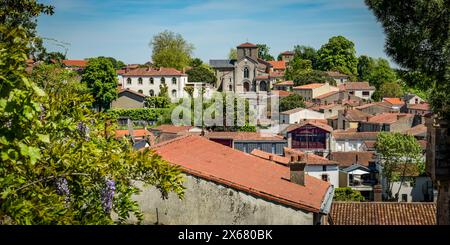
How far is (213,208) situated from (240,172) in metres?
1.82

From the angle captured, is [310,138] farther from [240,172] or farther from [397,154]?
[240,172]

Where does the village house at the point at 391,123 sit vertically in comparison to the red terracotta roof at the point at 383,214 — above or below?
above

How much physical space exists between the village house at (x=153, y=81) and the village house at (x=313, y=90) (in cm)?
1778

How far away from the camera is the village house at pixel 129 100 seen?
81.1 metres

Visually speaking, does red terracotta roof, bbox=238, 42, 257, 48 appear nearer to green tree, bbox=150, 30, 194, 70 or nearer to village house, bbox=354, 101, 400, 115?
green tree, bbox=150, 30, 194, 70

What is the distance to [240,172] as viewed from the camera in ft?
51.6

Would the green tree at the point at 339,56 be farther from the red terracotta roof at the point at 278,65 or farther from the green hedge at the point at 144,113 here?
the green hedge at the point at 144,113

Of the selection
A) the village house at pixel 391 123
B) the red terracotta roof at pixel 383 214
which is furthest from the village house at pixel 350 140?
the red terracotta roof at pixel 383 214

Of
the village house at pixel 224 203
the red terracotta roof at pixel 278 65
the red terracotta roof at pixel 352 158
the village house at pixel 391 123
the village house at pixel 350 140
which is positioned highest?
the red terracotta roof at pixel 278 65

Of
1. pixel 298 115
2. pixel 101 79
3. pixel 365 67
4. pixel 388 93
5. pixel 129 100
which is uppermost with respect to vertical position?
pixel 365 67

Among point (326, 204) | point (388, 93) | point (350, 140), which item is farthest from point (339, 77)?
point (326, 204)

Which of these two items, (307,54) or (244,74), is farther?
(307,54)
